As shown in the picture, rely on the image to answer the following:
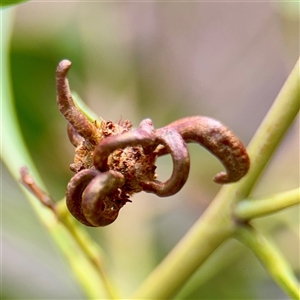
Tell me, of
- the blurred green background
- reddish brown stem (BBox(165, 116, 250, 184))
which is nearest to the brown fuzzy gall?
reddish brown stem (BBox(165, 116, 250, 184))

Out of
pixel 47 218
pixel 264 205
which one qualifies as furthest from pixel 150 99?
pixel 264 205

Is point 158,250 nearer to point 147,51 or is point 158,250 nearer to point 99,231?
point 99,231

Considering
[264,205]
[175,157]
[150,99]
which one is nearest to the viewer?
[175,157]

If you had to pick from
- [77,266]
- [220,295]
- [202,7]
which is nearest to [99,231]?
[220,295]

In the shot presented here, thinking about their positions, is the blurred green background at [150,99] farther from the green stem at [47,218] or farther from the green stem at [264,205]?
the green stem at [264,205]

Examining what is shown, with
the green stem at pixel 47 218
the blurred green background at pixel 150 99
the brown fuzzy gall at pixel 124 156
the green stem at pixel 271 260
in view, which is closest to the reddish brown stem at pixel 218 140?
the brown fuzzy gall at pixel 124 156

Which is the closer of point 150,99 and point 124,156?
point 124,156

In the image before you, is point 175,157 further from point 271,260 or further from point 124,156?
point 271,260
